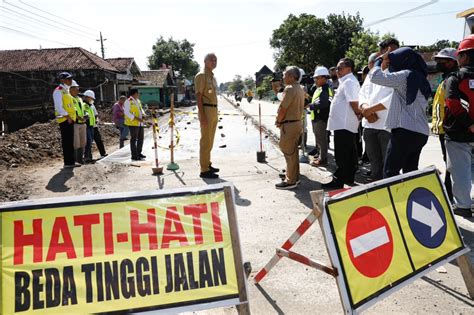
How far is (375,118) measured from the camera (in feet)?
17.2

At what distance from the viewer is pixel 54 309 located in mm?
2055

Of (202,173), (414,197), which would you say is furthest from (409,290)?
(202,173)

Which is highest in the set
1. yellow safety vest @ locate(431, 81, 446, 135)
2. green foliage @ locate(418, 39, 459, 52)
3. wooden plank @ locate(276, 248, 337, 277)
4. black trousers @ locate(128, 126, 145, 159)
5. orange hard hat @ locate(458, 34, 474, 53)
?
green foliage @ locate(418, 39, 459, 52)

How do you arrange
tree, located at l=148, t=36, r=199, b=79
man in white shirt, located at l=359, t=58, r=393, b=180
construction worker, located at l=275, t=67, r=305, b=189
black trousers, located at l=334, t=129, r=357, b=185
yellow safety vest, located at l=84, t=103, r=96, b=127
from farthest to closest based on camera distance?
tree, located at l=148, t=36, r=199, b=79
yellow safety vest, located at l=84, t=103, r=96, b=127
construction worker, located at l=275, t=67, r=305, b=189
black trousers, located at l=334, t=129, r=357, b=185
man in white shirt, located at l=359, t=58, r=393, b=180

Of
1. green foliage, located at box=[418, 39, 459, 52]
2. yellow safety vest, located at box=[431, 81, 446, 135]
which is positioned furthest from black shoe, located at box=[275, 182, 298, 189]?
green foliage, located at box=[418, 39, 459, 52]

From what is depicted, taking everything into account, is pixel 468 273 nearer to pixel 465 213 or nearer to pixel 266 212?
pixel 465 213

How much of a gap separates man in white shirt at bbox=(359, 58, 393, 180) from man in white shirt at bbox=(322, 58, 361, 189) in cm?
19

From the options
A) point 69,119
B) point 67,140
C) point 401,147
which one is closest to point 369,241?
point 401,147

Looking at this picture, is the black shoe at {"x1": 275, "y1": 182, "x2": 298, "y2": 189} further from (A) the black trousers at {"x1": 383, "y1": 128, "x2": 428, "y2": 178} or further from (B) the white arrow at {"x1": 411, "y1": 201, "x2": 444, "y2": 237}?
(B) the white arrow at {"x1": 411, "y1": 201, "x2": 444, "y2": 237}

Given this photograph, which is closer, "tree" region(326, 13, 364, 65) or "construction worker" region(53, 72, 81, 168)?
"construction worker" region(53, 72, 81, 168)

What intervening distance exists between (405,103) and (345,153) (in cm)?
168

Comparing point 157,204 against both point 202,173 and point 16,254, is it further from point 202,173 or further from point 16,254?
point 202,173

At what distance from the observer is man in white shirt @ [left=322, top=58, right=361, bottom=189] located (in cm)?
539

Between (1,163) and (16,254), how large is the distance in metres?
9.06
